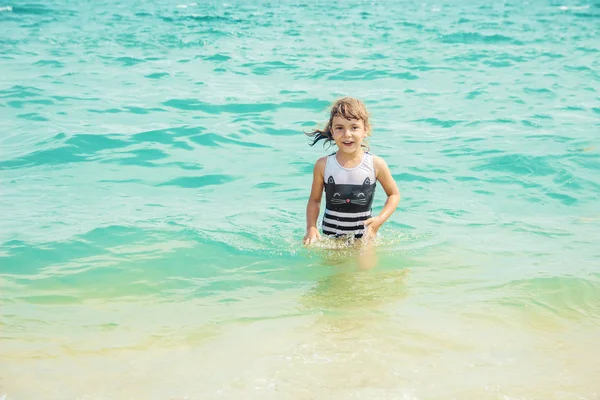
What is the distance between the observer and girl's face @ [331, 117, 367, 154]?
224 inches

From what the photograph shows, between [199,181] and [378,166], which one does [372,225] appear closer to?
[378,166]

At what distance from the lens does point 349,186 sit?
19.4ft

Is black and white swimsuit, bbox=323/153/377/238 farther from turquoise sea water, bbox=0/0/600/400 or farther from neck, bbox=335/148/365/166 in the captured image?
turquoise sea water, bbox=0/0/600/400

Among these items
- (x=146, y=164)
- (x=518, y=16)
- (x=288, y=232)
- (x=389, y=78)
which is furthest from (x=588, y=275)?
(x=518, y=16)

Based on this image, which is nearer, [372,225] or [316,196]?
[372,225]

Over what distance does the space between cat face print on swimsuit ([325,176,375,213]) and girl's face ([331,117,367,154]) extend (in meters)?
0.30

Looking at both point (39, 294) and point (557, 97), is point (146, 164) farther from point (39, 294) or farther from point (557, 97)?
point (557, 97)

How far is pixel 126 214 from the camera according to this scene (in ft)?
23.8

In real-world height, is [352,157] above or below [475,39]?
below

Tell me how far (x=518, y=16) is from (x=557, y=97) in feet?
52.4

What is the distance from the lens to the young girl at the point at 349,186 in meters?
5.85

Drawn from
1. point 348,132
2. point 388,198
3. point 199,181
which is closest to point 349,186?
point 388,198

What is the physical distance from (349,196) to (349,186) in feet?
0.28

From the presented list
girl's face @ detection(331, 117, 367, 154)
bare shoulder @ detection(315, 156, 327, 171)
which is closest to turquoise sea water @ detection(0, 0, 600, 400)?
bare shoulder @ detection(315, 156, 327, 171)
